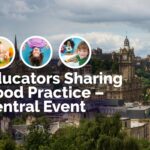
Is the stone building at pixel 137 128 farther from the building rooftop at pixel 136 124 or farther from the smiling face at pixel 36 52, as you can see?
the smiling face at pixel 36 52

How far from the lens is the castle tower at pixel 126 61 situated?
267 feet

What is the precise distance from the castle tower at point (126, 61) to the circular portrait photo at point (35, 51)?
47.5 metres

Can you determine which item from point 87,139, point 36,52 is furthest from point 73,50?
point 87,139

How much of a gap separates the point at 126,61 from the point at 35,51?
166 ft

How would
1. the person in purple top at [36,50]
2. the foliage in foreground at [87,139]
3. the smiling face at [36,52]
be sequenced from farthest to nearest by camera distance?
the person in purple top at [36,50] < the smiling face at [36,52] < the foliage in foreground at [87,139]

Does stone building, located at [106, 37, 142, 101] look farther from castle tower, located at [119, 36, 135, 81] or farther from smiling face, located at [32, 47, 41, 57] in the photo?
smiling face, located at [32, 47, 41, 57]

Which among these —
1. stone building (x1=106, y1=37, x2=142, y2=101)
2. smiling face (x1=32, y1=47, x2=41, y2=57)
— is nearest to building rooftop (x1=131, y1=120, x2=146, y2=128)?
smiling face (x1=32, y1=47, x2=41, y2=57)

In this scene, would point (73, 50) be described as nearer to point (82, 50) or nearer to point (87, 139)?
point (82, 50)

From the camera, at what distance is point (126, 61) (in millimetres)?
83375

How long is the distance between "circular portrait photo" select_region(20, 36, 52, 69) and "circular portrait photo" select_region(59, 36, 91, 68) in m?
0.93

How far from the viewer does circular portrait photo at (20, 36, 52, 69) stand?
33.8 metres

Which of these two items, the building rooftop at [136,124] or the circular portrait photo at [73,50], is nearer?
the circular portrait photo at [73,50]

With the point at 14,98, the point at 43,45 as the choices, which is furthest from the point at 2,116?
the point at 43,45

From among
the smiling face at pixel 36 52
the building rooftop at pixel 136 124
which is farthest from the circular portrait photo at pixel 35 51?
the building rooftop at pixel 136 124
